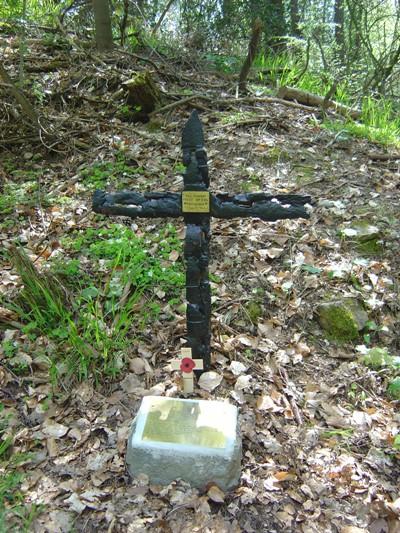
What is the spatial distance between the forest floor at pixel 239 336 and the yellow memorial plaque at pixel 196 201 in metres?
1.05

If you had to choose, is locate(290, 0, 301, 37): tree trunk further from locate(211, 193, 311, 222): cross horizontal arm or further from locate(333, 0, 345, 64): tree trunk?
locate(211, 193, 311, 222): cross horizontal arm

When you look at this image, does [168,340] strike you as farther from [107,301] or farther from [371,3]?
[371,3]

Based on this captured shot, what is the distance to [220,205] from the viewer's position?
2197 millimetres

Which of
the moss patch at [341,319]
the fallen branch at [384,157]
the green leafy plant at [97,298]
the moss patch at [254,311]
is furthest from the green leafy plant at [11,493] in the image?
the fallen branch at [384,157]

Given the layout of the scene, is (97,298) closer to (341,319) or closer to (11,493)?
(11,493)

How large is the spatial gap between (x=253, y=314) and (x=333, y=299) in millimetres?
629

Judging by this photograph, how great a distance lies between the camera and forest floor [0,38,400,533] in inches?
81.7

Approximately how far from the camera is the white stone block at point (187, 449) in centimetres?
205

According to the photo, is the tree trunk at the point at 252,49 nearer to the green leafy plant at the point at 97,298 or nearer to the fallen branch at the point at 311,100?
the fallen branch at the point at 311,100

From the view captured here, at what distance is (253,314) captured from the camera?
307 cm

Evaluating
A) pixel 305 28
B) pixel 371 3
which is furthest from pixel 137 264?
pixel 371 3

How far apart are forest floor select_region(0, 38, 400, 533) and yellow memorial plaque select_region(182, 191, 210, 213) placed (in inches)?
41.5

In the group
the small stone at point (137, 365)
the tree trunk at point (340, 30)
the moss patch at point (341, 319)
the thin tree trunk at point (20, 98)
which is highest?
the tree trunk at point (340, 30)

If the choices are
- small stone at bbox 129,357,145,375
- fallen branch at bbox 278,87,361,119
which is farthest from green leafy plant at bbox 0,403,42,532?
fallen branch at bbox 278,87,361,119
